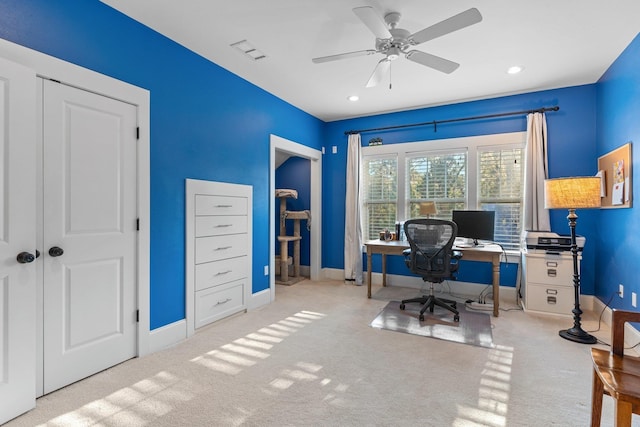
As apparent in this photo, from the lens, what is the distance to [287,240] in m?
4.96

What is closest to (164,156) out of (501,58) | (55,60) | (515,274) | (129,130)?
(129,130)

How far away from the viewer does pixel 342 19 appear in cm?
241

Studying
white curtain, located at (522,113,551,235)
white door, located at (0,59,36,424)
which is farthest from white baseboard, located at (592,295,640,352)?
white door, located at (0,59,36,424)

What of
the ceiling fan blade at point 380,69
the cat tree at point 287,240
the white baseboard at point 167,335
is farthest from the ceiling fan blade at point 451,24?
the cat tree at point 287,240

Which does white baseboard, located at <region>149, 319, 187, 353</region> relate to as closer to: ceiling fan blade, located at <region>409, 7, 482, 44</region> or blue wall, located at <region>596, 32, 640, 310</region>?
ceiling fan blade, located at <region>409, 7, 482, 44</region>

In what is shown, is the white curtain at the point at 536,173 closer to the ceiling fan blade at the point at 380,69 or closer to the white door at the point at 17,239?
the ceiling fan blade at the point at 380,69

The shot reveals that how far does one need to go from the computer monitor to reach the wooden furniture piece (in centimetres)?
235

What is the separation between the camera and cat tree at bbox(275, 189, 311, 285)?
4.95m

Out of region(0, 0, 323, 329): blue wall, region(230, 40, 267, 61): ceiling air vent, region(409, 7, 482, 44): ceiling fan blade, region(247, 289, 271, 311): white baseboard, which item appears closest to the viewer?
region(409, 7, 482, 44): ceiling fan blade

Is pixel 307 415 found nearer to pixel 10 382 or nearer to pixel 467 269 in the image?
pixel 10 382

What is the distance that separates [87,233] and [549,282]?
436cm

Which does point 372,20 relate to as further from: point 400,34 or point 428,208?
point 428,208

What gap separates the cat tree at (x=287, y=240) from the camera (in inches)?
195

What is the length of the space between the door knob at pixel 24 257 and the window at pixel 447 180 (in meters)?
4.01
